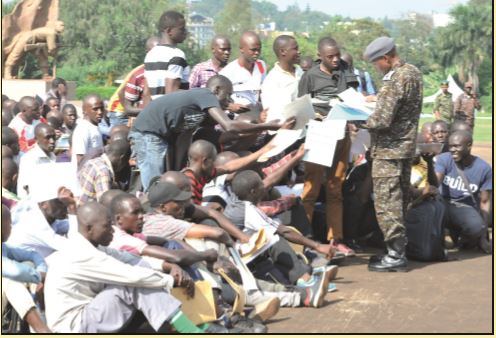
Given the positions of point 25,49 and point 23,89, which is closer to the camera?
point 23,89

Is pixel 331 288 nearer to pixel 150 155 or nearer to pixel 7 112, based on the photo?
pixel 150 155

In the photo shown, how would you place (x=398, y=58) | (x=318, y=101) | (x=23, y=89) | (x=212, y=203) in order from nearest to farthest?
(x=212, y=203), (x=398, y=58), (x=318, y=101), (x=23, y=89)

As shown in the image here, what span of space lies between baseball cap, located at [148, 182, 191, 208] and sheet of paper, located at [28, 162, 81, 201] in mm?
757

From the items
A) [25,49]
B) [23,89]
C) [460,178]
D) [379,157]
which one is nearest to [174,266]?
[379,157]

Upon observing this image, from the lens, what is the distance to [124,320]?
628cm

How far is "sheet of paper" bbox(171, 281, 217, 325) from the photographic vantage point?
6.70 m

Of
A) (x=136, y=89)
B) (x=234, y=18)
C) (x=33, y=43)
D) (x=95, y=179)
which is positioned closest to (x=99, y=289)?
(x=95, y=179)

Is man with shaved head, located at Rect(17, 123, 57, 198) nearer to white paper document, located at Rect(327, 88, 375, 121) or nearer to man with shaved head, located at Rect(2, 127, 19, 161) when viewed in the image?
man with shaved head, located at Rect(2, 127, 19, 161)

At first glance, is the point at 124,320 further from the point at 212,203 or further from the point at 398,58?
the point at 398,58

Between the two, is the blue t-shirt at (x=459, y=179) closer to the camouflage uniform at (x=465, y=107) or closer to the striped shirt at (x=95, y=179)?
the striped shirt at (x=95, y=179)

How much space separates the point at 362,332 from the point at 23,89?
1895 centimetres

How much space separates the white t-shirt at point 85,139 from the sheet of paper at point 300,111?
230cm

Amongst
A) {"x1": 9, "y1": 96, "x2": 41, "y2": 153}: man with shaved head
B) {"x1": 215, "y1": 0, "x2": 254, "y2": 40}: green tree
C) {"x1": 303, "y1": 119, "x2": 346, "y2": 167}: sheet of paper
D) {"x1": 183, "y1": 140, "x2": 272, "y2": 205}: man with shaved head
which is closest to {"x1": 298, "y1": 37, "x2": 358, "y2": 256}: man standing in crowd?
{"x1": 303, "y1": 119, "x2": 346, "y2": 167}: sheet of paper

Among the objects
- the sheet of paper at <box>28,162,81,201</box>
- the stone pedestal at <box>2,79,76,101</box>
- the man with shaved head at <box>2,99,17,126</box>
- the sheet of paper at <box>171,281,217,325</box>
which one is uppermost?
the sheet of paper at <box>28,162,81,201</box>
